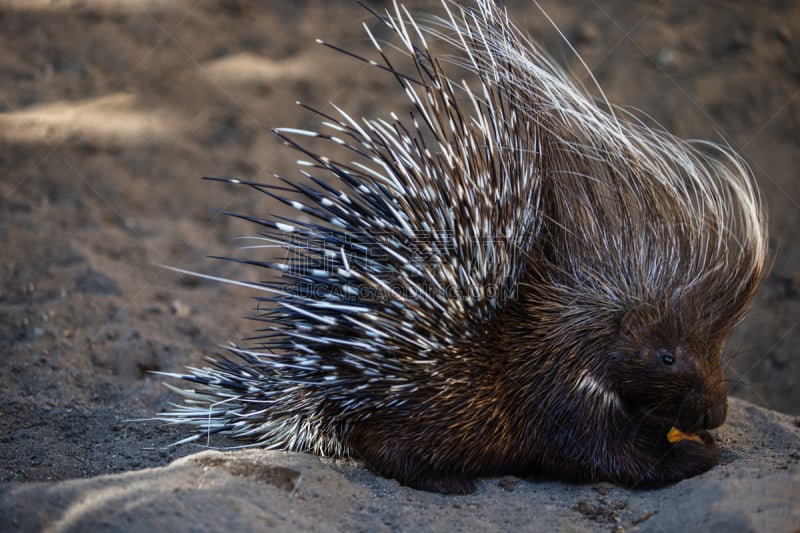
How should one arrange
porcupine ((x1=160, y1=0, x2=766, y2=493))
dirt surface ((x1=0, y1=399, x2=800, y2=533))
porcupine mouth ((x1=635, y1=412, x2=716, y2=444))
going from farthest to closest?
porcupine mouth ((x1=635, y1=412, x2=716, y2=444))
porcupine ((x1=160, y1=0, x2=766, y2=493))
dirt surface ((x1=0, y1=399, x2=800, y2=533))

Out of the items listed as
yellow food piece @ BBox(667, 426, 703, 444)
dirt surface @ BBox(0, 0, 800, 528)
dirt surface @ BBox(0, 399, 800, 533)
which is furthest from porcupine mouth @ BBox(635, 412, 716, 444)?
dirt surface @ BBox(0, 0, 800, 528)

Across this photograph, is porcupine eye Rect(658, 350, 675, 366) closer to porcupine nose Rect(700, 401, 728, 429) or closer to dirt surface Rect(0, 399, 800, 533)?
porcupine nose Rect(700, 401, 728, 429)

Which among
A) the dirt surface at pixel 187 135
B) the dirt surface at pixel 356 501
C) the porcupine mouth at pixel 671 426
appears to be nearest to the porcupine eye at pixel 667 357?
the porcupine mouth at pixel 671 426

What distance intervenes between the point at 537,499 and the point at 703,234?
1.24 meters

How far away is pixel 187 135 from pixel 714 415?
473 centimetres

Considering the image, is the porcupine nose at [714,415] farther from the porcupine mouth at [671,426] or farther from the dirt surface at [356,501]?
the dirt surface at [356,501]

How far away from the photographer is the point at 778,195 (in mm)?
5285

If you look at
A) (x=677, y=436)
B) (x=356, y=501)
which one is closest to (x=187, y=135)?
(x=356, y=501)

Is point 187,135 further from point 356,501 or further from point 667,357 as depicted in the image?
point 667,357

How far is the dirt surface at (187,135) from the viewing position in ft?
13.9

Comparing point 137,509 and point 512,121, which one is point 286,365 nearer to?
point 137,509

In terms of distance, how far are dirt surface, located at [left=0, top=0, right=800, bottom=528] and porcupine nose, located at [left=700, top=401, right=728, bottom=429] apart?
1.44 metres

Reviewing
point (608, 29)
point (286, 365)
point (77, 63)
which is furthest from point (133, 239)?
point (608, 29)

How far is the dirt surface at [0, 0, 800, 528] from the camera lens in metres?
4.23
